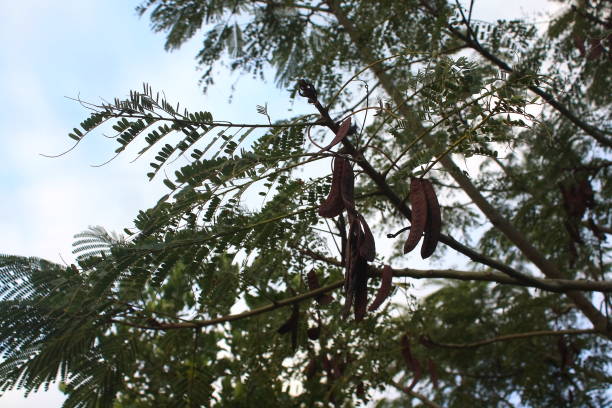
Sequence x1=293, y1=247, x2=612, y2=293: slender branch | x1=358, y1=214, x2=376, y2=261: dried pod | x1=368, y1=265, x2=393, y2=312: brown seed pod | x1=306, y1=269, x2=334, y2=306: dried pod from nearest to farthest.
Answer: x1=358, y1=214, x2=376, y2=261: dried pod < x1=368, y1=265, x2=393, y2=312: brown seed pod < x1=293, y1=247, x2=612, y2=293: slender branch < x1=306, y1=269, x2=334, y2=306: dried pod

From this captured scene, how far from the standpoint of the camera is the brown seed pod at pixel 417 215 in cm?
146

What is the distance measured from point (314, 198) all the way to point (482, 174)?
13.4ft

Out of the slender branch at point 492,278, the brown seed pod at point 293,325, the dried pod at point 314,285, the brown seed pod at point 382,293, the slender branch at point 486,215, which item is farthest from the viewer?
the brown seed pod at point 293,325

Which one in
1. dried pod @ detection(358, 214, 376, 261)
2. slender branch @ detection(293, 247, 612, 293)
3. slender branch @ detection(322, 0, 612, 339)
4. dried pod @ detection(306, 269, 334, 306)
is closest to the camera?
dried pod @ detection(358, 214, 376, 261)

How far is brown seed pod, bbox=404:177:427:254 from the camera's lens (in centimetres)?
146

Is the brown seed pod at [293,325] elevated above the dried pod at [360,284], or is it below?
above

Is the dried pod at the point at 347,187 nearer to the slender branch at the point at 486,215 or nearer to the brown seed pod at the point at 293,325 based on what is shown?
the slender branch at the point at 486,215

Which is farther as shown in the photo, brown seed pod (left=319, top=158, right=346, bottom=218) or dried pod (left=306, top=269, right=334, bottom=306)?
dried pod (left=306, top=269, right=334, bottom=306)

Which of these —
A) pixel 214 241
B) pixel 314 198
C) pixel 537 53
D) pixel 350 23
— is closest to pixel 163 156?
pixel 214 241

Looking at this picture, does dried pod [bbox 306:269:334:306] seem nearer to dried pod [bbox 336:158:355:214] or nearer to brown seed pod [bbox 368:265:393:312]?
brown seed pod [bbox 368:265:393:312]

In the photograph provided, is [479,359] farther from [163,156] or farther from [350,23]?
[163,156]

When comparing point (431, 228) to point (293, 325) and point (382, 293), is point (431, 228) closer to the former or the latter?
point (382, 293)

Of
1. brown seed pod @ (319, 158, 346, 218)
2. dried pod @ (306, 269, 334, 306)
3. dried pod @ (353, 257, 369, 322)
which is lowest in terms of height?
dried pod @ (353, 257, 369, 322)

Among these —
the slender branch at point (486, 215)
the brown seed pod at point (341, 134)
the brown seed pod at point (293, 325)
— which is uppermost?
the slender branch at point (486, 215)
